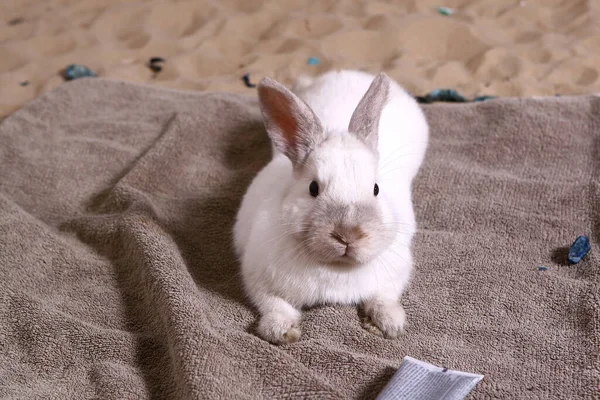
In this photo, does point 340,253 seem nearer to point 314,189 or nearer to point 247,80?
point 314,189

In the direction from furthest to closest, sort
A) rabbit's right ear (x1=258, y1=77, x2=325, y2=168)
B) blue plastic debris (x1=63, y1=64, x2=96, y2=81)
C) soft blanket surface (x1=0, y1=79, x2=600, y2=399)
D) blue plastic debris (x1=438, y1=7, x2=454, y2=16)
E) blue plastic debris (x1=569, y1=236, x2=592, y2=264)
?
1. blue plastic debris (x1=438, y1=7, x2=454, y2=16)
2. blue plastic debris (x1=63, y1=64, x2=96, y2=81)
3. blue plastic debris (x1=569, y1=236, x2=592, y2=264)
4. rabbit's right ear (x1=258, y1=77, x2=325, y2=168)
5. soft blanket surface (x1=0, y1=79, x2=600, y2=399)

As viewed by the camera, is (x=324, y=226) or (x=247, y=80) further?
(x=247, y=80)

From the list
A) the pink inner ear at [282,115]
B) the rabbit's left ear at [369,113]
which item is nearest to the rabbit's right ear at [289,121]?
the pink inner ear at [282,115]

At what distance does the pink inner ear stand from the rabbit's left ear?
0.22 meters

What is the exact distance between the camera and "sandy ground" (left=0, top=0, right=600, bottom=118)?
427 centimetres

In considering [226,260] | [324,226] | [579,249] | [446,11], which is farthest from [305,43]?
[324,226]

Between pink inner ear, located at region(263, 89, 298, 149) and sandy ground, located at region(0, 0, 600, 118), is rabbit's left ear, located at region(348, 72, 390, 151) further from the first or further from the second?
sandy ground, located at region(0, 0, 600, 118)

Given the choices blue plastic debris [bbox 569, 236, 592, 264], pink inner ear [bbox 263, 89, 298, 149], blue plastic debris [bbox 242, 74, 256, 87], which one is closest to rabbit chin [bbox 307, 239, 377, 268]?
pink inner ear [bbox 263, 89, 298, 149]

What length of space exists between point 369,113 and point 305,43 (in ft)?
8.42

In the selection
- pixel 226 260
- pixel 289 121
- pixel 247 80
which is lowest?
pixel 247 80

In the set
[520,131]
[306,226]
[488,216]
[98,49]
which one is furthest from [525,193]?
[98,49]

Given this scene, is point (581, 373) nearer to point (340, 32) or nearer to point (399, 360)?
point (399, 360)

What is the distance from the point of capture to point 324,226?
2.00 metres

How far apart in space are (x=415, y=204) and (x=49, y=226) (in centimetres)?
183
